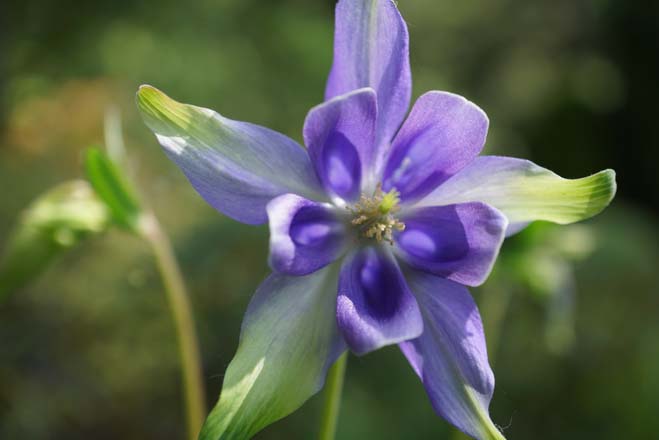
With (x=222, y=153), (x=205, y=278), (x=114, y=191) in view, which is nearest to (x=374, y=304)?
(x=222, y=153)

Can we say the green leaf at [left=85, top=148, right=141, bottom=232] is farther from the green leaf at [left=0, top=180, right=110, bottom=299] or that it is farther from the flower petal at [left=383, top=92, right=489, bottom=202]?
the flower petal at [left=383, top=92, right=489, bottom=202]

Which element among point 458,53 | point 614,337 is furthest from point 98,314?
point 458,53

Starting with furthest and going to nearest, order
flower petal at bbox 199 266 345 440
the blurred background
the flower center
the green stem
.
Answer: the blurred background < the green stem < the flower center < flower petal at bbox 199 266 345 440

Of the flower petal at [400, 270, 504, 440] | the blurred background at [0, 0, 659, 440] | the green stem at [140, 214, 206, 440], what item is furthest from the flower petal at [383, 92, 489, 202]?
the blurred background at [0, 0, 659, 440]

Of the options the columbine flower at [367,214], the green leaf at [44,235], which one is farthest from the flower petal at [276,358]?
the green leaf at [44,235]

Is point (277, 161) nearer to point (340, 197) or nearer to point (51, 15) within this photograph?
point (340, 197)

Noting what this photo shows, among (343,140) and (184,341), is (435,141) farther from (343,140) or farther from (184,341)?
(184,341)
